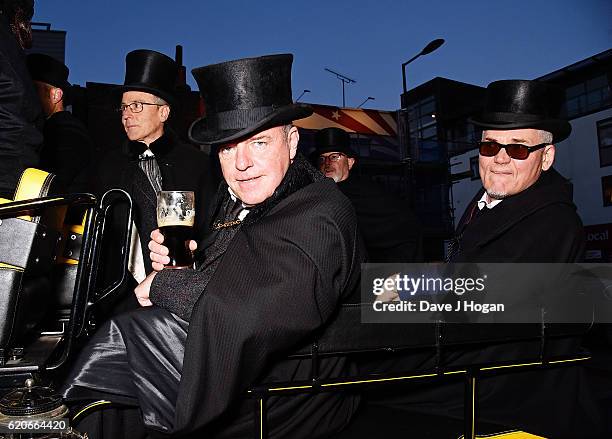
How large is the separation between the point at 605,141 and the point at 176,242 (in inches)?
1077

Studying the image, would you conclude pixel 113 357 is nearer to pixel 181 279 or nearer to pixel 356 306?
pixel 181 279

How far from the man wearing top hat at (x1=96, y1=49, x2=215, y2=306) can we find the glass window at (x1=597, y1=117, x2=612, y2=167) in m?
25.5

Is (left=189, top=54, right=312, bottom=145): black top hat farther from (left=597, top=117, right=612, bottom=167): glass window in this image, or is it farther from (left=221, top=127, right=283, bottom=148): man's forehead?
(left=597, top=117, right=612, bottom=167): glass window

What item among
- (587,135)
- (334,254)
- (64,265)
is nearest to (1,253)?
(64,265)

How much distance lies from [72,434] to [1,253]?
712 mm

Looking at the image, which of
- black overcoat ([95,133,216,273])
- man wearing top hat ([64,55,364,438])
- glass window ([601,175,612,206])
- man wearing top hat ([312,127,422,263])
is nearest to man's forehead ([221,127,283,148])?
man wearing top hat ([64,55,364,438])

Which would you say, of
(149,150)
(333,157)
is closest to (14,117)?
(149,150)

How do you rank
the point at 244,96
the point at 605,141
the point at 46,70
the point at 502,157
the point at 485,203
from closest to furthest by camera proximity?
1. the point at 244,96
2. the point at 502,157
3. the point at 485,203
4. the point at 46,70
5. the point at 605,141

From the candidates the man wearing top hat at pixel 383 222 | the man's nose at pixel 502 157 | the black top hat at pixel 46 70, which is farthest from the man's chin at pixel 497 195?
the black top hat at pixel 46 70

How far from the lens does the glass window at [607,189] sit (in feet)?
82.6

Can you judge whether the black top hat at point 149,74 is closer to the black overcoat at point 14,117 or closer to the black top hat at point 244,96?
the black overcoat at point 14,117

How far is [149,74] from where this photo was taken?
4348 millimetres

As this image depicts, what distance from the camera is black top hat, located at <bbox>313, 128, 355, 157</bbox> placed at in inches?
281

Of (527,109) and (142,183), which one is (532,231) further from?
(142,183)
